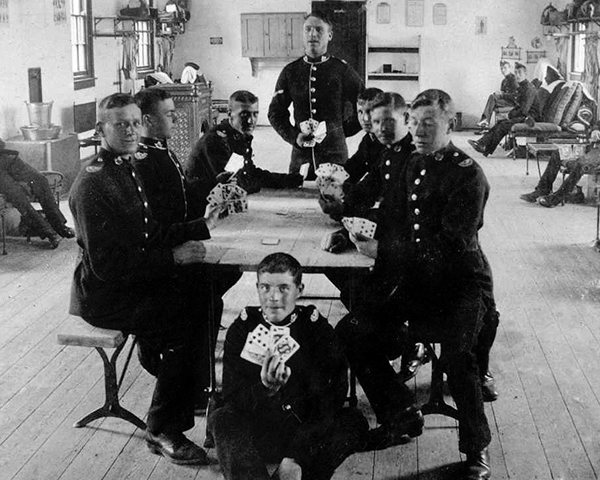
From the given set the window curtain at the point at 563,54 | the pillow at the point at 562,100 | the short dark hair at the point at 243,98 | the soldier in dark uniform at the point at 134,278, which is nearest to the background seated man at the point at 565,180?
the pillow at the point at 562,100

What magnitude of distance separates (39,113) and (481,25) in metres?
→ 9.42

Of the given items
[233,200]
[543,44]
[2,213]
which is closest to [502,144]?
[543,44]

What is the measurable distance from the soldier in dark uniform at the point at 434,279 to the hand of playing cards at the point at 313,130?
184cm

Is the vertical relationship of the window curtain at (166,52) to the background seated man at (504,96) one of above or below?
above

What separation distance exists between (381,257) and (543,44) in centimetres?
1288

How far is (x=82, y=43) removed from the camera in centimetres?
1100

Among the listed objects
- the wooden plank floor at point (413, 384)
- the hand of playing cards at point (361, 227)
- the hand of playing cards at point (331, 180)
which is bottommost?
the wooden plank floor at point (413, 384)

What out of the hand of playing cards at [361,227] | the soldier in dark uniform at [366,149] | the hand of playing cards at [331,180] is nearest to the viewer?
the hand of playing cards at [361,227]

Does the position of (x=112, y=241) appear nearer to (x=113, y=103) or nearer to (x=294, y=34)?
(x=113, y=103)

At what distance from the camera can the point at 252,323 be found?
3.03 meters

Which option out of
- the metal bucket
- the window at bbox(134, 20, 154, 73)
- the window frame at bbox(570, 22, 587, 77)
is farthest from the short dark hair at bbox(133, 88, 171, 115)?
the window frame at bbox(570, 22, 587, 77)

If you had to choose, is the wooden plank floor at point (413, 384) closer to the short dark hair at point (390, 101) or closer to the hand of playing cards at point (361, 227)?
the hand of playing cards at point (361, 227)

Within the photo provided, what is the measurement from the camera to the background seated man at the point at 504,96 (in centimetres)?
1227

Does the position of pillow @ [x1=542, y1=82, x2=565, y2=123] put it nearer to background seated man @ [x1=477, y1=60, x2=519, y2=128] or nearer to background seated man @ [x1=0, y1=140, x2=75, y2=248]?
background seated man @ [x1=477, y1=60, x2=519, y2=128]
